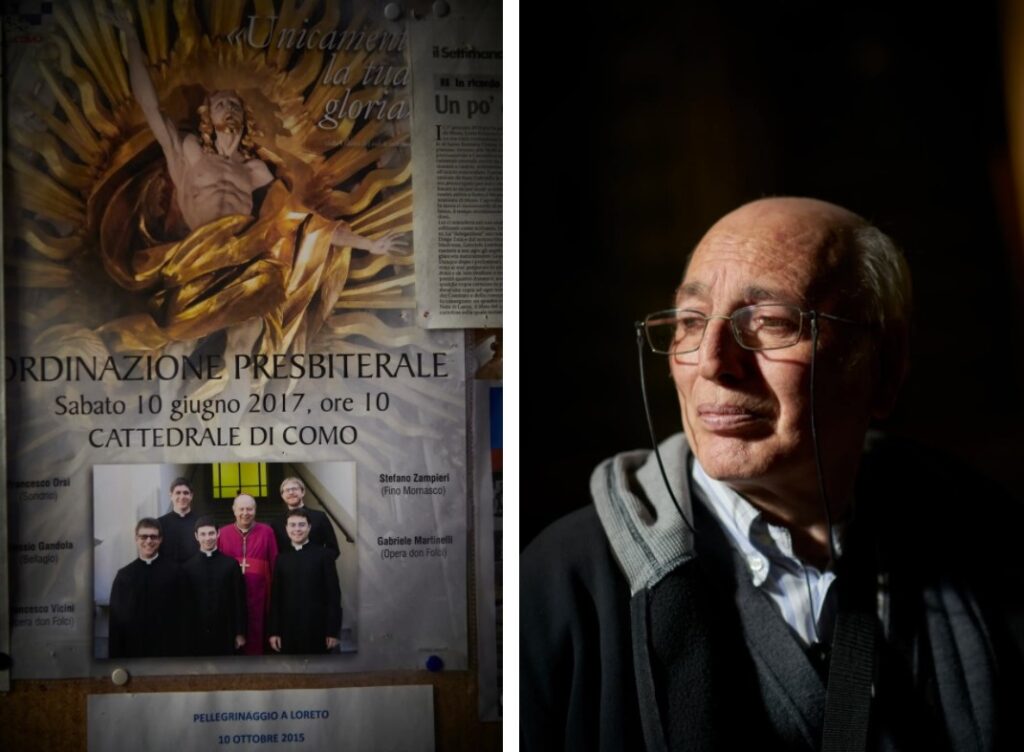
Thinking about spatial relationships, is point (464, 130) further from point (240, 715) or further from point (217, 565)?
point (240, 715)

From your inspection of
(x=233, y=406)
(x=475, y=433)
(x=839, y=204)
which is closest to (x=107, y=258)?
(x=233, y=406)

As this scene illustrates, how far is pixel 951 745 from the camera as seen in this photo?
1.02 m

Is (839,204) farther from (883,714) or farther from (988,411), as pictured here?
(883,714)

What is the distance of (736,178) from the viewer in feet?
3.55

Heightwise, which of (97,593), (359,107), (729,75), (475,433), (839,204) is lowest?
(97,593)

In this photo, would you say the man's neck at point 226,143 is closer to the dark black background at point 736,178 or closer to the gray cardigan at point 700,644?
the dark black background at point 736,178

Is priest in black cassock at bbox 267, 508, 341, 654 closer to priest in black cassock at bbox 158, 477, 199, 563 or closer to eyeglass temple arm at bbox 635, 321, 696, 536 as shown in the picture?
priest in black cassock at bbox 158, 477, 199, 563

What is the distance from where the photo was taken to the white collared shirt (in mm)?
1041

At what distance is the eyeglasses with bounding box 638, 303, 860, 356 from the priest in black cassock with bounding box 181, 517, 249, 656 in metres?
0.88

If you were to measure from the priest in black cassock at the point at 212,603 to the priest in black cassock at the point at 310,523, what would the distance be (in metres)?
0.09

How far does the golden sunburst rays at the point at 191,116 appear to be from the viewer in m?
1.48

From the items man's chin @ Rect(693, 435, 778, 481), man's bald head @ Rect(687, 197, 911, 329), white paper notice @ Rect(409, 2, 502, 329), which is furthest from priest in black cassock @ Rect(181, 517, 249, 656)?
man's bald head @ Rect(687, 197, 911, 329)

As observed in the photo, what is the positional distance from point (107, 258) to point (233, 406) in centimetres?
33

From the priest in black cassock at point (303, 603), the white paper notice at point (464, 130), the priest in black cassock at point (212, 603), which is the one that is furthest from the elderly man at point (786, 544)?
the priest in black cassock at point (212, 603)
